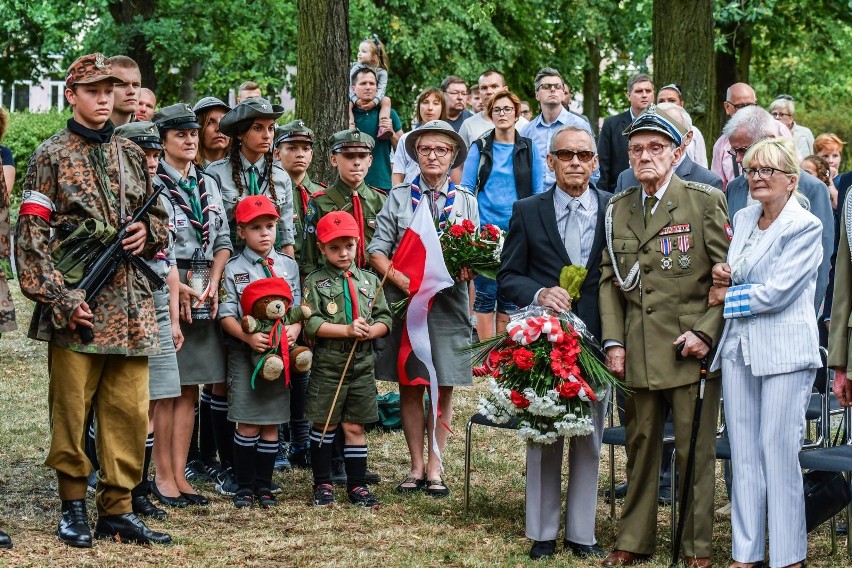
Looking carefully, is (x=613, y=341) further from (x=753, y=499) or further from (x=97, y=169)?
(x=97, y=169)

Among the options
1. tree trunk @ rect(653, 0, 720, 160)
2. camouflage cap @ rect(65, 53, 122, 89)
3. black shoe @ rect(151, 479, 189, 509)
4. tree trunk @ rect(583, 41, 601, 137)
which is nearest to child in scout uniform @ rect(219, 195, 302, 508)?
black shoe @ rect(151, 479, 189, 509)

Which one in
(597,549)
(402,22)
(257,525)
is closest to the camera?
(597,549)

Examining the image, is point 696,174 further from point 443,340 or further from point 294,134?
point 294,134

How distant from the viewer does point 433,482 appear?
27.4 ft

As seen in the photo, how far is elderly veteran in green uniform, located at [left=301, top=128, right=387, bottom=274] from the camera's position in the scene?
28.1 feet

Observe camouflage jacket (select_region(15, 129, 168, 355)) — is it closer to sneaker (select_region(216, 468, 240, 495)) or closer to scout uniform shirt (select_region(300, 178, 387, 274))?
sneaker (select_region(216, 468, 240, 495))

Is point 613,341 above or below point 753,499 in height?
above

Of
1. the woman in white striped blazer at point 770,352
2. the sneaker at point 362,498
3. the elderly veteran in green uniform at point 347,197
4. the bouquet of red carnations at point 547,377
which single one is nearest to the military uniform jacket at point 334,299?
the elderly veteran in green uniform at point 347,197

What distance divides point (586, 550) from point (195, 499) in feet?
8.08

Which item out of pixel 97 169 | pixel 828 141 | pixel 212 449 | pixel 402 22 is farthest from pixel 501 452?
pixel 402 22

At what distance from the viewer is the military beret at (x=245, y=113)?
8039mm

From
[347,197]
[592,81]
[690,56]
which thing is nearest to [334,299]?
[347,197]

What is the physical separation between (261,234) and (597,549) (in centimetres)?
276

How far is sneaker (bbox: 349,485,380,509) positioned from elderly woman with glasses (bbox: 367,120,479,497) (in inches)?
17.0
